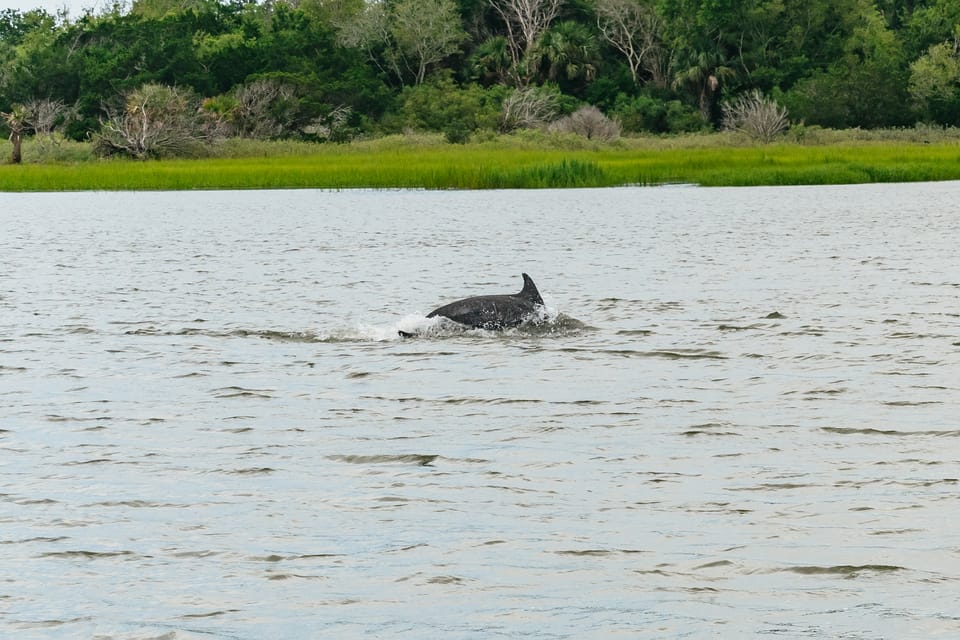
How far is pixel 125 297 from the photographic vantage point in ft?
62.2

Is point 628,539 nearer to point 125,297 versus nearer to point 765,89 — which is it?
point 125,297

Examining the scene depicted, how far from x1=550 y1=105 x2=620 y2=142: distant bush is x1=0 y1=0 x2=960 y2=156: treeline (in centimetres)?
20

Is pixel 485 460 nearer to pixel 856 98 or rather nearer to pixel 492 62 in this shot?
pixel 856 98

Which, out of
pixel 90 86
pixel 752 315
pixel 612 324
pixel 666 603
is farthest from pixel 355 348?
pixel 90 86

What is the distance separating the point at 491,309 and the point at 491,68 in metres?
67.6

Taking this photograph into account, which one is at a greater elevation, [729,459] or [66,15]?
[66,15]

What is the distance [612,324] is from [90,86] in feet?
209

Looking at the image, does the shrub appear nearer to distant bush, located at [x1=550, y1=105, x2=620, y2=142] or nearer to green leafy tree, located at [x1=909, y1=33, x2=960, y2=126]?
distant bush, located at [x1=550, y1=105, x2=620, y2=142]

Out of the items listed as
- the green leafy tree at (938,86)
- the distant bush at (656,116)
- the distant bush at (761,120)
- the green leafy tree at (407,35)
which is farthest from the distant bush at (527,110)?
the green leafy tree at (938,86)

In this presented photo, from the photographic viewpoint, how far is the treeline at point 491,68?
7094 cm

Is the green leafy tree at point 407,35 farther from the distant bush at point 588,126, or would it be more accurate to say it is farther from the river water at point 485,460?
the river water at point 485,460

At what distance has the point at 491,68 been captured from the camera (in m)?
80.6

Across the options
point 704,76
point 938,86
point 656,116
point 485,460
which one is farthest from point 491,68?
point 485,460

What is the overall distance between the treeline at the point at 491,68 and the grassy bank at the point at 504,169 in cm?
928
